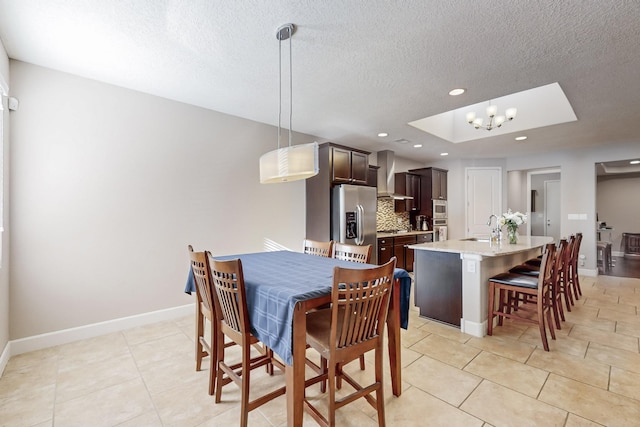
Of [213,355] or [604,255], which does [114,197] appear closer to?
[213,355]

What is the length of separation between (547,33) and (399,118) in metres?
1.95

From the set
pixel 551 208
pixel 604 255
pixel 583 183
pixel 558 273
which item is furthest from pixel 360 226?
pixel 551 208

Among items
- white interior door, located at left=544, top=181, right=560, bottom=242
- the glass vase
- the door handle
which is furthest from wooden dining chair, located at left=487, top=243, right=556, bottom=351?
white interior door, located at left=544, top=181, right=560, bottom=242

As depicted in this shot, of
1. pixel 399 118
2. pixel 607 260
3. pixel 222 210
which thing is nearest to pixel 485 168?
pixel 607 260

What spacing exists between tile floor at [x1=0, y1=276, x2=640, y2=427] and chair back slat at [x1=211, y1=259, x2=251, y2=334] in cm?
61

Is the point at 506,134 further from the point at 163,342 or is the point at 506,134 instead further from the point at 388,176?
the point at 163,342

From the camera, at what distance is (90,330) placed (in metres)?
2.90

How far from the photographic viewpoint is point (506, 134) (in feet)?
15.7

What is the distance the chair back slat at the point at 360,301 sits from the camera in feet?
4.66

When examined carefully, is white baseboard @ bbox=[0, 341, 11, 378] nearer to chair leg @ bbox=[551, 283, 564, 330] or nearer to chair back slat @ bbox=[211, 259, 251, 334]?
chair back slat @ bbox=[211, 259, 251, 334]

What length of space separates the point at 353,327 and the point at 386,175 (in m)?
4.62

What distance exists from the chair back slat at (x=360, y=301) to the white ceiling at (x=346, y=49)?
5.61ft

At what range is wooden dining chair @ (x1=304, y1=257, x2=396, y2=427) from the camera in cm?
143

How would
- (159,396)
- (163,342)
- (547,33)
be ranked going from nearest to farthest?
(159,396)
(547,33)
(163,342)
